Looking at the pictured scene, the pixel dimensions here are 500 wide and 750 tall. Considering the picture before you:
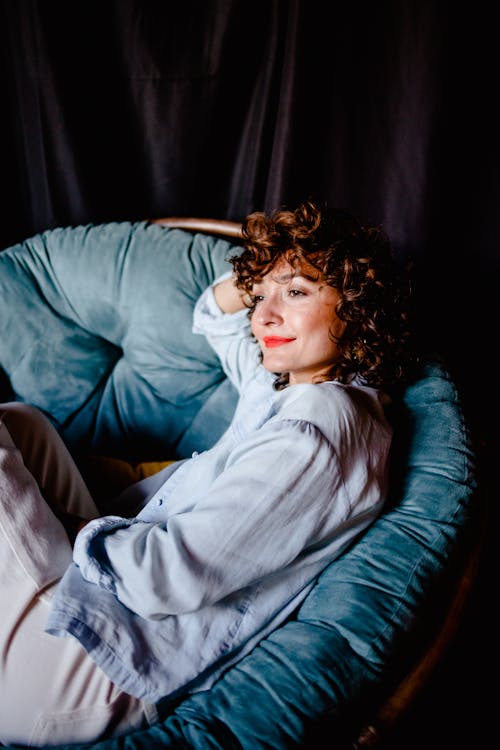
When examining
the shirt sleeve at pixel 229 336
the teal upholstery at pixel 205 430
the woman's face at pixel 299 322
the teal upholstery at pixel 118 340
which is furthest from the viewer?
the teal upholstery at pixel 118 340

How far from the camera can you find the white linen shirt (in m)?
0.73

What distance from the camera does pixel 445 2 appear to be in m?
1.25

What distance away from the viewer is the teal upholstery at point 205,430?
2.30 ft

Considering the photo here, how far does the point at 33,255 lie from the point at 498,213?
4.09 feet

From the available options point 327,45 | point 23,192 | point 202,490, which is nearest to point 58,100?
point 23,192

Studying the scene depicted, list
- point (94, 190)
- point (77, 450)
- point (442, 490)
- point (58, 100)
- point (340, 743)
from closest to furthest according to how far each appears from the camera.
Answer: point (340, 743)
point (442, 490)
point (77, 450)
point (58, 100)
point (94, 190)

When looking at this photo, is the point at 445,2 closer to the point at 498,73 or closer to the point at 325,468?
the point at 498,73

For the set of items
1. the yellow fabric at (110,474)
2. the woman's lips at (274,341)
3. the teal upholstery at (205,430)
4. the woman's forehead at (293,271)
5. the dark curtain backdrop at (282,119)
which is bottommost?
the yellow fabric at (110,474)

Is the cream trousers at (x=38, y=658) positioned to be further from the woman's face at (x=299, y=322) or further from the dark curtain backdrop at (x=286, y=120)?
the dark curtain backdrop at (x=286, y=120)

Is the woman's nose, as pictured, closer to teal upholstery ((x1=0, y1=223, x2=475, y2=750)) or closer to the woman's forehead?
the woman's forehead

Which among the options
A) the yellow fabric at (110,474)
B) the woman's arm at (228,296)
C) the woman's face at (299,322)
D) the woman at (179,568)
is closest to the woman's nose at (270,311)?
the woman's face at (299,322)

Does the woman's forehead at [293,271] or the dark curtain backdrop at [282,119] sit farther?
the dark curtain backdrop at [282,119]

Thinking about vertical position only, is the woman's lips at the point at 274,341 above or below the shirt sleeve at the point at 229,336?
above

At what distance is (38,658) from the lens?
29.6 inches
